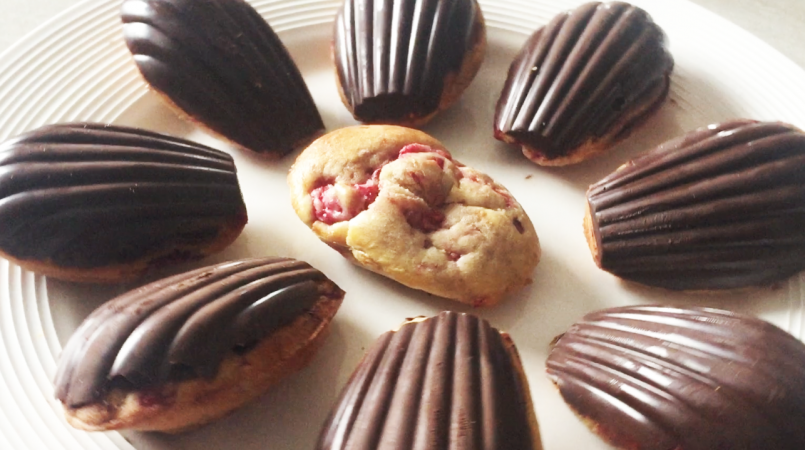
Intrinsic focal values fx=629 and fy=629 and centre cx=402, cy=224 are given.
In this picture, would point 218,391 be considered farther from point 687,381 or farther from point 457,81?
point 457,81

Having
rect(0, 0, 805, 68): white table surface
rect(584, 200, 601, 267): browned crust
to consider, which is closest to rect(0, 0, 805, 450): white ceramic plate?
rect(584, 200, 601, 267): browned crust

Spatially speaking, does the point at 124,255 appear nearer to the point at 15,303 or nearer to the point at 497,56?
the point at 15,303

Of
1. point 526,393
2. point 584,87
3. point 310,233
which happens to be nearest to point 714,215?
point 584,87

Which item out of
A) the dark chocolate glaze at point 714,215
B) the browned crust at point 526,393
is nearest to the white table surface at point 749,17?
the dark chocolate glaze at point 714,215

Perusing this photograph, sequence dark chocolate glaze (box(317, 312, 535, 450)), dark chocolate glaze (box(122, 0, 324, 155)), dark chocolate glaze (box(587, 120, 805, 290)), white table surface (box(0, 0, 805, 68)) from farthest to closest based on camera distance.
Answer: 1. white table surface (box(0, 0, 805, 68))
2. dark chocolate glaze (box(122, 0, 324, 155))
3. dark chocolate glaze (box(587, 120, 805, 290))
4. dark chocolate glaze (box(317, 312, 535, 450))

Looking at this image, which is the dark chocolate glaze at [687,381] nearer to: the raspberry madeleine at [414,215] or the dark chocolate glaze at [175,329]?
the raspberry madeleine at [414,215]

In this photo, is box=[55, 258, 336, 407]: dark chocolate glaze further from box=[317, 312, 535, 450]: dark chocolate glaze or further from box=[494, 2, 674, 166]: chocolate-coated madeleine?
box=[494, 2, 674, 166]: chocolate-coated madeleine
